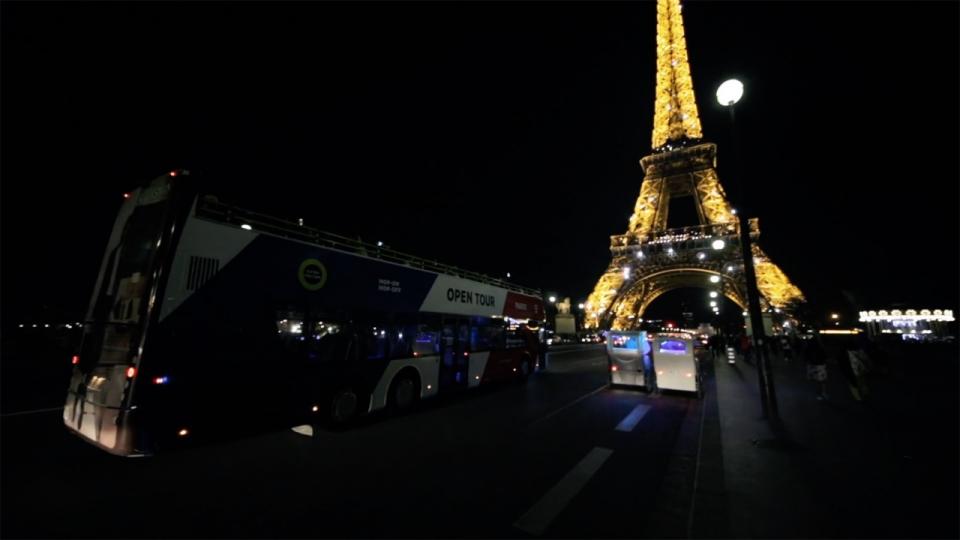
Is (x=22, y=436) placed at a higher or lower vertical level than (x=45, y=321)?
lower

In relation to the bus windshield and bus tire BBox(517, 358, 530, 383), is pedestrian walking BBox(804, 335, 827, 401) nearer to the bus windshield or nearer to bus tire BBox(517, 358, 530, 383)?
bus tire BBox(517, 358, 530, 383)

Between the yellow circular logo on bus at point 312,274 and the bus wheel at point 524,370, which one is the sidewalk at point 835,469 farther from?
the yellow circular logo on bus at point 312,274

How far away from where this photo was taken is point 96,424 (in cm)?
521

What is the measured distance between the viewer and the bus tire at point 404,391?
8.80 meters

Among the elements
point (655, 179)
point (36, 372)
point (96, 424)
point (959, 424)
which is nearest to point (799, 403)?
point (959, 424)

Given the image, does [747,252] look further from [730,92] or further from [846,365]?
[846,365]

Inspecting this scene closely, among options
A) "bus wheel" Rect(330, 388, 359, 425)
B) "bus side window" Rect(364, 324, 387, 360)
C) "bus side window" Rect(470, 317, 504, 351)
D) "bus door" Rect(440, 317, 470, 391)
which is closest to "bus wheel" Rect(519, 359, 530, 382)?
"bus side window" Rect(470, 317, 504, 351)

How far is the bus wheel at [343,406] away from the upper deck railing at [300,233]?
2.89m

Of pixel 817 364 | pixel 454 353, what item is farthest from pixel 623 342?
pixel 454 353

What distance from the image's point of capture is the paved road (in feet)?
12.4

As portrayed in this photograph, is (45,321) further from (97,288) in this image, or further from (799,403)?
(799,403)

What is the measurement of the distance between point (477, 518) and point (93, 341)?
611 cm

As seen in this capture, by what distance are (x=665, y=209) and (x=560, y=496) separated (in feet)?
156

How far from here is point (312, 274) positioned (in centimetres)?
725
